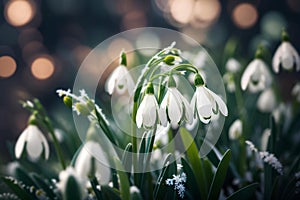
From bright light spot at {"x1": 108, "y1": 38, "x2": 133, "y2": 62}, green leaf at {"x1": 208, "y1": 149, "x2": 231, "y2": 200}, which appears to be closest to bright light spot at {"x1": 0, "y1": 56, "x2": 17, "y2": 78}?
bright light spot at {"x1": 108, "y1": 38, "x2": 133, "y2": 62}

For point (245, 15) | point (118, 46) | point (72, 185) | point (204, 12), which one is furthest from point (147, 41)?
point (72, 185)

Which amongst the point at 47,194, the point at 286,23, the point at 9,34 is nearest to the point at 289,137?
the point at 47,194

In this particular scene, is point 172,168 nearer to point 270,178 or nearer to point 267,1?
point 270,178

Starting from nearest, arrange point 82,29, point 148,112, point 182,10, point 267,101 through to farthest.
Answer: point 148,112 → point 267,101 → point 82,29 → point 182,10

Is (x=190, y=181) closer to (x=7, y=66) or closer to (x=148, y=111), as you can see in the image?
(x=148, y=111)

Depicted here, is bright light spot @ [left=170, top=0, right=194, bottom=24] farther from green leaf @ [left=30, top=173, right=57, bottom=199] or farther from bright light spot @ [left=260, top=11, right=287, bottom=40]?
green leaf @ [left=30, top=173, right=57, bottom=199]

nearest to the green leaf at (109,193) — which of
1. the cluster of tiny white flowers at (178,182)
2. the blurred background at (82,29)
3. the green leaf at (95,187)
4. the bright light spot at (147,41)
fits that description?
the green leaf at (95,187)
